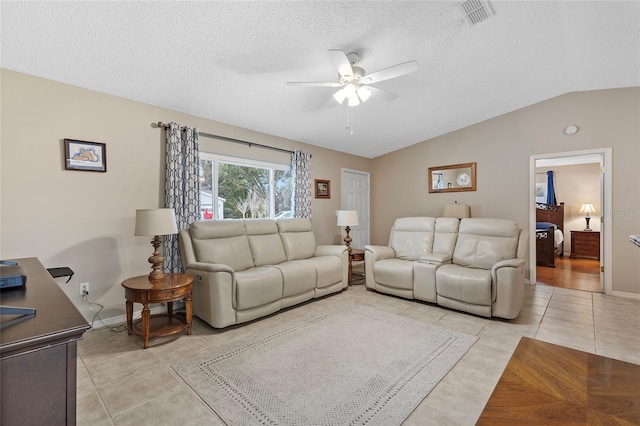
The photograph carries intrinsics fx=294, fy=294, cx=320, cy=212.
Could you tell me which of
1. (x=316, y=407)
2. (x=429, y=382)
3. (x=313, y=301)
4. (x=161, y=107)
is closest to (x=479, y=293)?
(x=429, y=382)

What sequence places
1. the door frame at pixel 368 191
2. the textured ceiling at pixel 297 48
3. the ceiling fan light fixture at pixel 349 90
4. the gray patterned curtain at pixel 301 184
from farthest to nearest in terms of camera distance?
the door frame at pixel 368 191, the gray patterned curtain at pixel 301 184, the ceiling fan light fixture at pixel 349 90, the textured ceiling at pixel 297 48

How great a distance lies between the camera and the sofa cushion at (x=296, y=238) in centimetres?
423

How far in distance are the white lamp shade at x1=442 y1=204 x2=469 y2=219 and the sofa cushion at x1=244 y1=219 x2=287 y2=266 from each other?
9.68 feet

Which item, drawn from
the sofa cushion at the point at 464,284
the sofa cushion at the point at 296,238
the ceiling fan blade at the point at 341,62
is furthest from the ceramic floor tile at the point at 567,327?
the ceiling fan blade at the point at 341,62

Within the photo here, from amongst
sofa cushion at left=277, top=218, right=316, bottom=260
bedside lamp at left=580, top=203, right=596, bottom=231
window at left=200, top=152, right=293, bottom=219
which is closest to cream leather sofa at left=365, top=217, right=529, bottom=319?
sofa cushion at left=277, top=218, right=316, bottom=260

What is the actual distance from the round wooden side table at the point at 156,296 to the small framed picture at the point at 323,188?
2.88 meters

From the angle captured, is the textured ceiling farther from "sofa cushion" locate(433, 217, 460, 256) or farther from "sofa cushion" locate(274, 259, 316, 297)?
"sofa cushion" locate(274, 259, 316, 297)

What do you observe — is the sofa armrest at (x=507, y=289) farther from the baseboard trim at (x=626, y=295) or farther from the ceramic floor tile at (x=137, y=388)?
the ceramic floor tile at (x=137, y=388)

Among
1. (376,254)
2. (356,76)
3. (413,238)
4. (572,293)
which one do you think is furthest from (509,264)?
(356,76)

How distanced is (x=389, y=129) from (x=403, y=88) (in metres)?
1.34

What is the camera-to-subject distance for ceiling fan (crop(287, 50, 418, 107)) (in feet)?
7.89

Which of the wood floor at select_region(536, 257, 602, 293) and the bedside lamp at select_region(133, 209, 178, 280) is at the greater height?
the bedside lamp at select_region(133, 209, 178, 280)

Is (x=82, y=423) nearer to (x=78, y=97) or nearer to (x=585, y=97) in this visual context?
(x=78, y=97)

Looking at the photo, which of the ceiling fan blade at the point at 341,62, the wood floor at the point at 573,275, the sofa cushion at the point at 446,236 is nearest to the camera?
the ceiling fan blade at the point at 341,62
